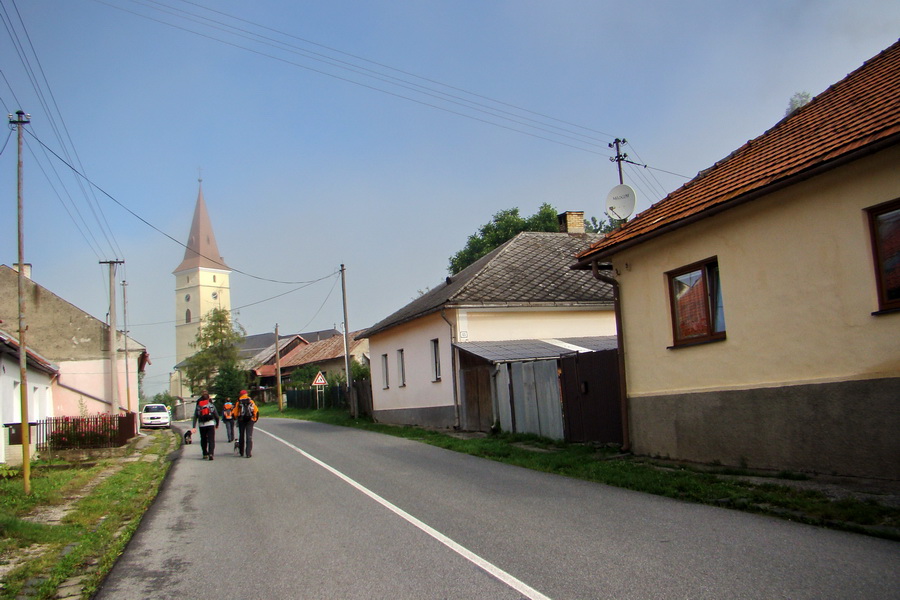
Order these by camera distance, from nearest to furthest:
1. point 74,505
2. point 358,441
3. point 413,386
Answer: point 74,505, point 358,441, point 413,386

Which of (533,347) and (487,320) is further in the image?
(487,320)

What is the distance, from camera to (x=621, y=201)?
15.7 m

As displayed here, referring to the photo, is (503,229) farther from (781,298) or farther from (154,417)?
(781,298)

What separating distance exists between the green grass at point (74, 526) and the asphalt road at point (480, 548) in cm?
32

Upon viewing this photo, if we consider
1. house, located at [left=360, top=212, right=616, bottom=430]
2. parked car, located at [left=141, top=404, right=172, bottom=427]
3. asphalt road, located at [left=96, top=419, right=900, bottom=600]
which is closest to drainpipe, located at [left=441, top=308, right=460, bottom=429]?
house, located at [left=360, top=212, right=616, bottom=430]

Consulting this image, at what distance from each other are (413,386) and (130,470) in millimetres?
11078

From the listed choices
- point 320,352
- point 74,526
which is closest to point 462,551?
point 74,526

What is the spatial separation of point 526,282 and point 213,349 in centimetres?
4935

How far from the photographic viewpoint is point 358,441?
63.7ft

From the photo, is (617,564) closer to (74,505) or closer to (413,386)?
(74,505)

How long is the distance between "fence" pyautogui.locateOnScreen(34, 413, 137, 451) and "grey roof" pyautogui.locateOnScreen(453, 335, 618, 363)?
9683 millimetres

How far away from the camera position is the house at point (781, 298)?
852 cm

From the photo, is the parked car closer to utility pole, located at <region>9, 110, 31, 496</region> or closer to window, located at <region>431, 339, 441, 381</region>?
window, located at <region>431, 339, 441, 381</region>

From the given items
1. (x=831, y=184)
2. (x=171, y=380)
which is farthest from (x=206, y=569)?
(x=171, y=380)
